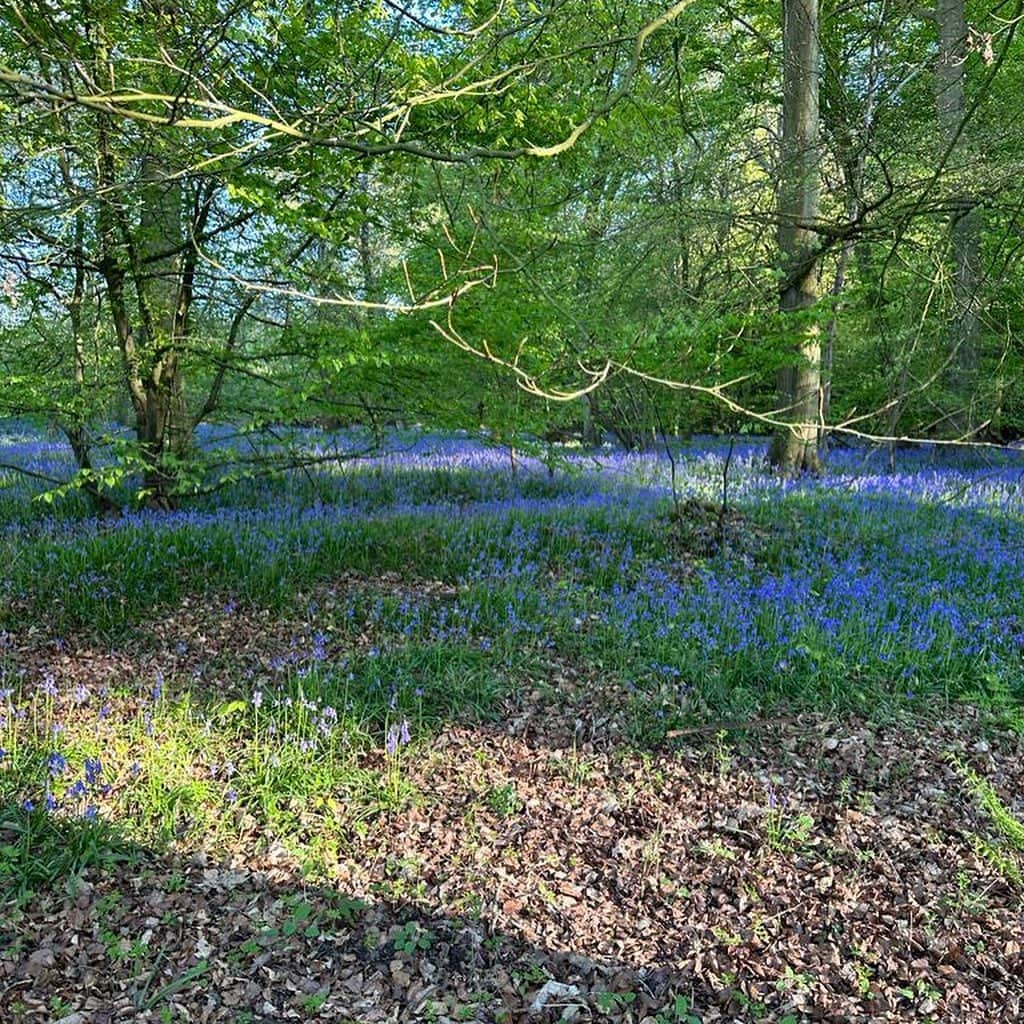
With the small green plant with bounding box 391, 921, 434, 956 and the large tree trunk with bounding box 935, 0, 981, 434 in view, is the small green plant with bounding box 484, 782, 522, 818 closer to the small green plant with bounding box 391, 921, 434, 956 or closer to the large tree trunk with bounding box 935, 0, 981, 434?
the small green plant with bounding box 391, 921, 434, 956

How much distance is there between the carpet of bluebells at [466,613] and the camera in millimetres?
3434

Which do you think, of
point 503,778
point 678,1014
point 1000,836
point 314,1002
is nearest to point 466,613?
point 503,778

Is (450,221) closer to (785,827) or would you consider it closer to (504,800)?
(504,800)

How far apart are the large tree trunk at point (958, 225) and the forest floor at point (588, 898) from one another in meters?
1.71

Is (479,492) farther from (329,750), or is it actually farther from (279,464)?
(329,750)

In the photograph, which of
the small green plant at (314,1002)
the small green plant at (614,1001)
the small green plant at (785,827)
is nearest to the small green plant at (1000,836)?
the small green plant at (785,827)

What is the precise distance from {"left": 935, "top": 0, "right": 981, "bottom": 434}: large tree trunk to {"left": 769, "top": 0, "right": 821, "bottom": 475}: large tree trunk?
875 millimetres

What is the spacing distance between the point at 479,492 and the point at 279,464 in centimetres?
246

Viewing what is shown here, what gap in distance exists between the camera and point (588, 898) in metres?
2.71

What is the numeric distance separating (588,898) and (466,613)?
2.39 meters

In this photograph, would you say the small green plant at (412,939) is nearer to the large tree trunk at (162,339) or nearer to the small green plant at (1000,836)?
the small green plant at (1000,836)

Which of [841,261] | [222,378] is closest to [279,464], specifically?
[222,378]

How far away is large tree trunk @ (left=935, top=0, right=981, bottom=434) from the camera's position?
14.5ft

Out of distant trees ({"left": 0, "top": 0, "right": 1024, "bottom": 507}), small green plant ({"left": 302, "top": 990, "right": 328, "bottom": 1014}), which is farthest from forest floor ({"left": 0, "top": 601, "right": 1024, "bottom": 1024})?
distant trees ({"left": 0, "top": 0, "right": 1024, "bottom": 507})
